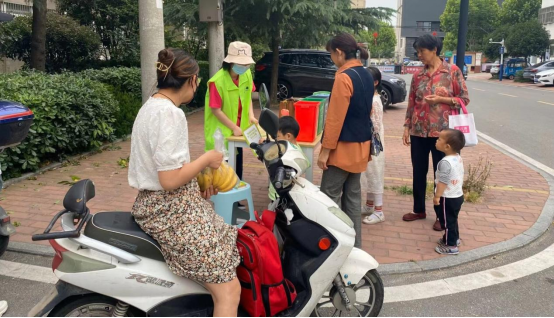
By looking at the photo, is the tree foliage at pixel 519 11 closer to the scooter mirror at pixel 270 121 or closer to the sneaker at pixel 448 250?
the sneaker at pixel 448 250

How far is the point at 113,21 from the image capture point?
1565 cm

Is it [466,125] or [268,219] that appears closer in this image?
[268,219]

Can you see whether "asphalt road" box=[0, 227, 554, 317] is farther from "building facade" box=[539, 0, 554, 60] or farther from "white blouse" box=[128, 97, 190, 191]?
"building facade" box=[539, 0, 554, 60]

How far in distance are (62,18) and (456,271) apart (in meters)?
13.5

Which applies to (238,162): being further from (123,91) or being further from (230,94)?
(123,91)

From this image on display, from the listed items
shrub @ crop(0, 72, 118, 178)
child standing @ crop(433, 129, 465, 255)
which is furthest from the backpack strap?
shrub @ crop(0, 72, 118, 178)

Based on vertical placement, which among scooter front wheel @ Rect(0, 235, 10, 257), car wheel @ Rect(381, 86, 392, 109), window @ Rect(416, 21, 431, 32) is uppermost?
window @ Rect(416, 21, 431, 32)

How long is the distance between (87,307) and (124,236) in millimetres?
416

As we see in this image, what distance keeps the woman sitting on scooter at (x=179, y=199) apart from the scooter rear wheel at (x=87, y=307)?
0.38m

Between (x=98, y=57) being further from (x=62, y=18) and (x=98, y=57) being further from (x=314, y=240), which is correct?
(x=314, y=240)

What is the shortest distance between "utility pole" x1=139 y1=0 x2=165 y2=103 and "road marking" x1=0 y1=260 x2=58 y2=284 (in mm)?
3004

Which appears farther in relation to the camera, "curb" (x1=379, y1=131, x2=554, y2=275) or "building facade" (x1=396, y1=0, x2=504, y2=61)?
"building facade" (x1=396, y1=0, x2=504, y2=61)

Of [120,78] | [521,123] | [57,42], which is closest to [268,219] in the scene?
[120,78]

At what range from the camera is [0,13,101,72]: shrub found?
43.0 feet
